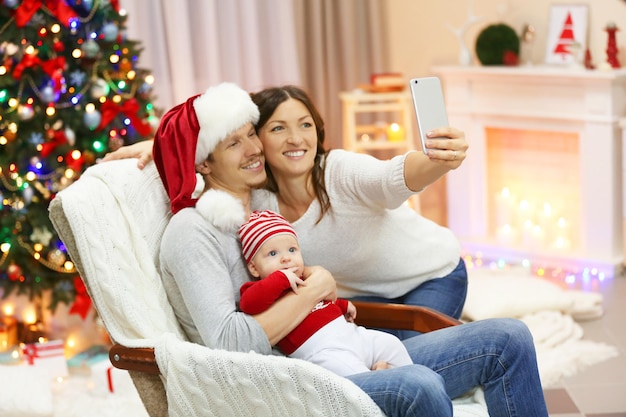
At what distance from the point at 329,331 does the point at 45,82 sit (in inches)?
78.1

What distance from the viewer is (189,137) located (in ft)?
7.58

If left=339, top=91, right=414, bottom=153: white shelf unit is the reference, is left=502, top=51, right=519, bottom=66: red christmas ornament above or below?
above

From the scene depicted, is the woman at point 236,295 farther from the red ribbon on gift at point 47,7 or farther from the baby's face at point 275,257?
the red ribbon on gift at point 47,7

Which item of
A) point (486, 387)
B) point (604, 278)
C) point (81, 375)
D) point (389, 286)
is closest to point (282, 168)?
point (389, 286)

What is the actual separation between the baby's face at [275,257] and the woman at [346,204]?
0.28 metres

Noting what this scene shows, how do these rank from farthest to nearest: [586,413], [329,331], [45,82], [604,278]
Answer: [604,278] < [45,82] < [586,413] < [329,331]

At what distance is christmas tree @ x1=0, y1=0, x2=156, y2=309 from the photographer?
11.9ft

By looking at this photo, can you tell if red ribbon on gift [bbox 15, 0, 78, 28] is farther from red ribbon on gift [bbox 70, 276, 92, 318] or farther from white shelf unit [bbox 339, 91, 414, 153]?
white shelf unit [bbox 339, 91, 414, 153]

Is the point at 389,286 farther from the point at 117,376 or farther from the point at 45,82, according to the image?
the point at 45,82

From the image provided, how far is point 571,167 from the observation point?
485cm

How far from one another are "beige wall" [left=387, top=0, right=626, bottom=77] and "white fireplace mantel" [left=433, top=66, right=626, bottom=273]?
28cm

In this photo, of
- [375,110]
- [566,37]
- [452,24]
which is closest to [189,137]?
[375,110]

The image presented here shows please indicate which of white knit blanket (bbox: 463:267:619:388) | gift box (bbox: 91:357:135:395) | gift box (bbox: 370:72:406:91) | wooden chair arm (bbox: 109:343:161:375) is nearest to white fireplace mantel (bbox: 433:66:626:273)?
gift box (bbox: 370:72:406:91)

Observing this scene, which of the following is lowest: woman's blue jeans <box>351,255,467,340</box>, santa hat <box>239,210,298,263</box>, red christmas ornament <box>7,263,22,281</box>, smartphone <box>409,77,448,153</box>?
red christmas ornament <box>7,263,22,281</box>
